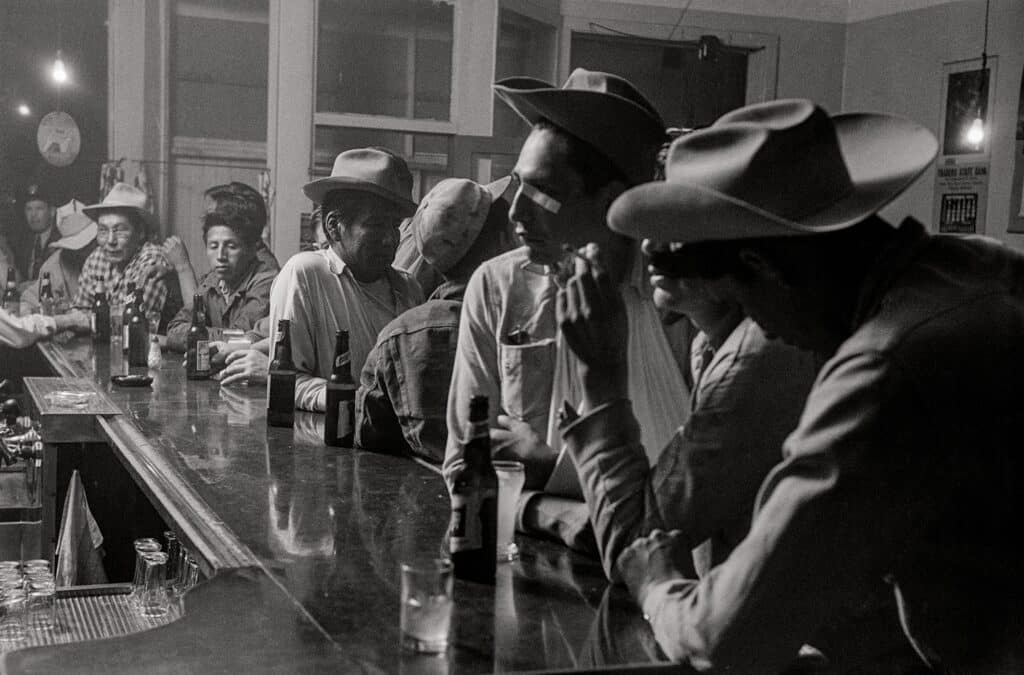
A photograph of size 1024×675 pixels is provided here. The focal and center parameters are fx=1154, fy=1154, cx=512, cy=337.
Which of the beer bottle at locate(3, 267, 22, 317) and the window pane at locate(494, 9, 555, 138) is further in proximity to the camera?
the beer bottle at locate(3, 267, 22, 317)

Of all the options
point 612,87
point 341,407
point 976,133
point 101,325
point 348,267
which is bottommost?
point 101,325

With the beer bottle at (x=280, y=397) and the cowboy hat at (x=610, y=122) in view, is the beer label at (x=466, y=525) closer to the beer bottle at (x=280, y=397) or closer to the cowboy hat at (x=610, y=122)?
the cowboy hat at (x=610, y=122)

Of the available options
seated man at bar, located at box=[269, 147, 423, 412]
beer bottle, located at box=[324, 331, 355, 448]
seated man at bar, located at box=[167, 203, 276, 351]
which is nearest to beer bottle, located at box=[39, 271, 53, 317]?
seated man at bar, located at box=[167, 203, 276, 351]

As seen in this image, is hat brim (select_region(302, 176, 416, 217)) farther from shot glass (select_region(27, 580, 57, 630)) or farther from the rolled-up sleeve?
the rolled-up sleeve

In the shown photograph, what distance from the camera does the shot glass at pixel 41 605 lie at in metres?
2.07

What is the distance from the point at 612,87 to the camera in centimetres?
151

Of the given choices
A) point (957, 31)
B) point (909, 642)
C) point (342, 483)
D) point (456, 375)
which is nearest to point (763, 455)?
point (909, 642)

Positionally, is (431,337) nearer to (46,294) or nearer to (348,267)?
(348,267)

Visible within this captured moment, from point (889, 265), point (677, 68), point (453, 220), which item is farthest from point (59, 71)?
point (889, 265)

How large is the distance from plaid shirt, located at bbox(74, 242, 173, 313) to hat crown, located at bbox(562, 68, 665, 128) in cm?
446

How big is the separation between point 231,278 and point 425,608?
14.4ft

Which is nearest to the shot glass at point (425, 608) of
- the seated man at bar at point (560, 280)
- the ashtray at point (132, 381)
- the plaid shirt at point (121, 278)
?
the seated man at bar at point (560, 280)

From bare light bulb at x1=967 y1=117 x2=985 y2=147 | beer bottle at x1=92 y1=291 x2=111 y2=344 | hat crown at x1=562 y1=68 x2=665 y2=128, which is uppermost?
bare light bulb at x1=967 y1=117 x2=985 y2=147

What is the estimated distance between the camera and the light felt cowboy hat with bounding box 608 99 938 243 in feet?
3.83
